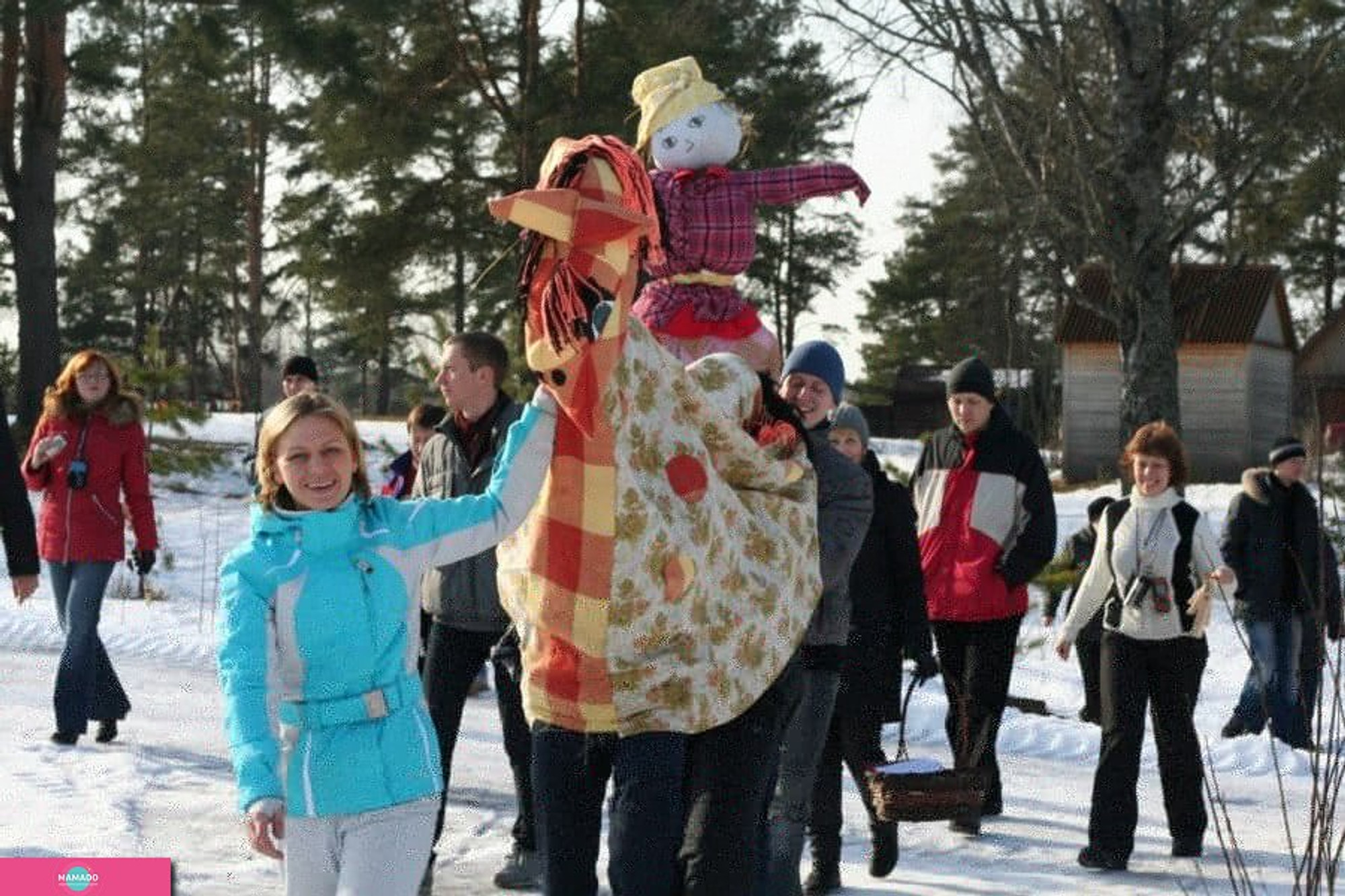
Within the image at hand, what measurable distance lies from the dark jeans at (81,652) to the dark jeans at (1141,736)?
4292 mm

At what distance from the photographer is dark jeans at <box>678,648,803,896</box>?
3855mm

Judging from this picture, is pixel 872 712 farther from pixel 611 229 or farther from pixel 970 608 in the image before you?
pixel 611 229

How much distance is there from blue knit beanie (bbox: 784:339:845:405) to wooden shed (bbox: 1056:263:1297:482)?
89.9 ft

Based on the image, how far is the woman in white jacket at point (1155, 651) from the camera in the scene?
6.44m

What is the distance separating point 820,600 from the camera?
17.8 feet

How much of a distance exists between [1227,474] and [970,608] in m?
27.5

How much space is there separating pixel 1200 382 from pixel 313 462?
32399 millimetres

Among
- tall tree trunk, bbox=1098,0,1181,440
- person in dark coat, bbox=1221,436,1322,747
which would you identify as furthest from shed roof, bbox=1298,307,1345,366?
person in dark coat, bbox=1221,436,1322,747

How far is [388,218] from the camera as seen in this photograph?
29109 mm

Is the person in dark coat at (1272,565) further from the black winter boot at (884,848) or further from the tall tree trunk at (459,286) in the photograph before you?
the tall tree trunk at (459,286)

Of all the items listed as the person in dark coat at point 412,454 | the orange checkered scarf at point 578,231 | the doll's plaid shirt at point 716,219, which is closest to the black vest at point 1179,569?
the doll's plaid shirt at point 716,219

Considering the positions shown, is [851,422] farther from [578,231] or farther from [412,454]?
[578,231]

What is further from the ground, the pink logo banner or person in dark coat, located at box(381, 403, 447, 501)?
person in dark coat, located at box(381, 403, 447, 501)

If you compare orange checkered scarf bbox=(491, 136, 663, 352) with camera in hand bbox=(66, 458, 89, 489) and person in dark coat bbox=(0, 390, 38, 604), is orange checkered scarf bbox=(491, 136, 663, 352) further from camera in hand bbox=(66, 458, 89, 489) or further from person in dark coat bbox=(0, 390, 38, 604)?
camera in hand bbox=(66, 458, 89, 489)
